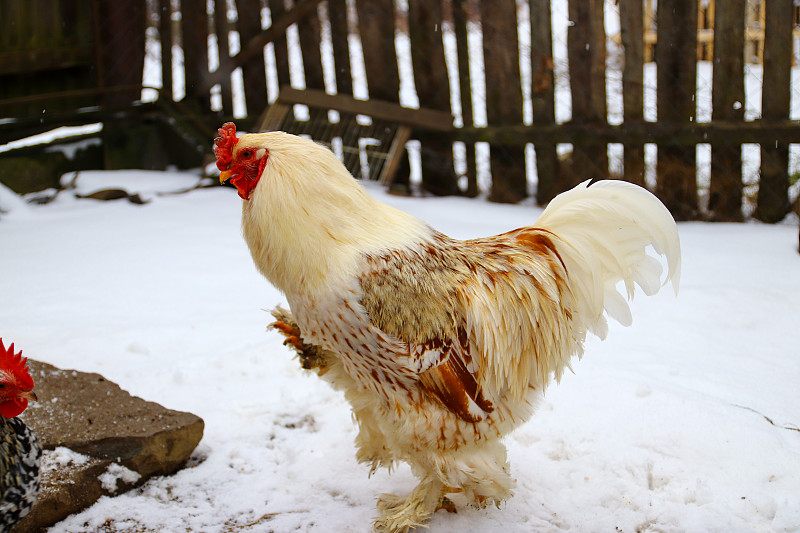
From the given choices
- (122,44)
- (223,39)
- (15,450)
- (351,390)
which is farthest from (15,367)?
(122,44)

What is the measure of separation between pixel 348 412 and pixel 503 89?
3698mm

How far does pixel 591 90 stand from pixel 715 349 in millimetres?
2733

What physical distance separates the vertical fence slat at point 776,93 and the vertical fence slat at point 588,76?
1.17 m

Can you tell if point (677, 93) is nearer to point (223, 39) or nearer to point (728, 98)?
point (728, 98)

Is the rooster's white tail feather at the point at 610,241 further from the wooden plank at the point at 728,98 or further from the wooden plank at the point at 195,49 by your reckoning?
the wooden plank at the point at 195,49

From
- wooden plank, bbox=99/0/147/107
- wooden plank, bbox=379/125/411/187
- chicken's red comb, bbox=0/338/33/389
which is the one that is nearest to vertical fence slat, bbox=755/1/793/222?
wooden plank, bbox=379/125/411/187

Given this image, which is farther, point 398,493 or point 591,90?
point 591,90

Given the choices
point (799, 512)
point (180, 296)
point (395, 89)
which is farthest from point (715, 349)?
point (395, 89)

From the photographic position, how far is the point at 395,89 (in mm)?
6570

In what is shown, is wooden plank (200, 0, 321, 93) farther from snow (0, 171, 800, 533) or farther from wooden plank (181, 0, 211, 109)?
snow (0, 171, 800, 533)

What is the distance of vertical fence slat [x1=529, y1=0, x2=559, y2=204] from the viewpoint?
582 cm

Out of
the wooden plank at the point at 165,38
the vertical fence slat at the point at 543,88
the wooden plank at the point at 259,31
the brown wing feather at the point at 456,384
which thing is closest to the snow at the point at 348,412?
the brown wing feather at the point at 456,384

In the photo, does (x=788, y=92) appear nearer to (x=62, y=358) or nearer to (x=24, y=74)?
(x=62, y=358)

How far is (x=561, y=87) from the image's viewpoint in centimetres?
639
